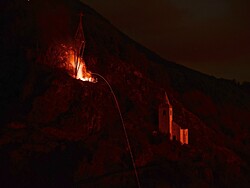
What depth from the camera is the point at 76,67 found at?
73.4 meters

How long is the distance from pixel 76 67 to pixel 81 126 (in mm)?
13290

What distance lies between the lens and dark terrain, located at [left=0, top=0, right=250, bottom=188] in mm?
58781

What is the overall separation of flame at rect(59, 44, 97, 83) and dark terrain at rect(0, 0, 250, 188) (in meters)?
2.00

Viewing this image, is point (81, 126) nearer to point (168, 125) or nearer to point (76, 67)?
point (76, 67)

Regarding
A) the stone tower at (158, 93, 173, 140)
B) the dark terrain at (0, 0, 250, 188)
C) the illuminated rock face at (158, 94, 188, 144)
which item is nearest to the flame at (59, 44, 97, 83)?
the dark terrain at (0, 0, 250, 188)

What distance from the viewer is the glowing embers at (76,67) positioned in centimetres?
7288

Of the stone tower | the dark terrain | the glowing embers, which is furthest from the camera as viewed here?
the glowing embers

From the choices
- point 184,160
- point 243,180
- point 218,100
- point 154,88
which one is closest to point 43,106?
point 184,160

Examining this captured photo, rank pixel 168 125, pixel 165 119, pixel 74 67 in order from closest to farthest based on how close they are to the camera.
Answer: pixel 168 125 → pixel 165 119 → pixel 74 67

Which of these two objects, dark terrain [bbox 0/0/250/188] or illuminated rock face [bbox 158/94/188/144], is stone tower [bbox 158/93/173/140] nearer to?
illuminated rock face [bbox 158/94/188/144]

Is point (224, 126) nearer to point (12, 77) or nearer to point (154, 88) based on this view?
point (154, 88)

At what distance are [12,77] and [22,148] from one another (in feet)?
43.7

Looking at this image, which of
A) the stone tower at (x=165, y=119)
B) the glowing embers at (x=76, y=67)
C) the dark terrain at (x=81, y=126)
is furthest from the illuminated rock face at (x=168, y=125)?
the glowing embers at (x=76, y=67)

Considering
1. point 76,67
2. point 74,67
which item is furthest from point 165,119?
point 74,67
